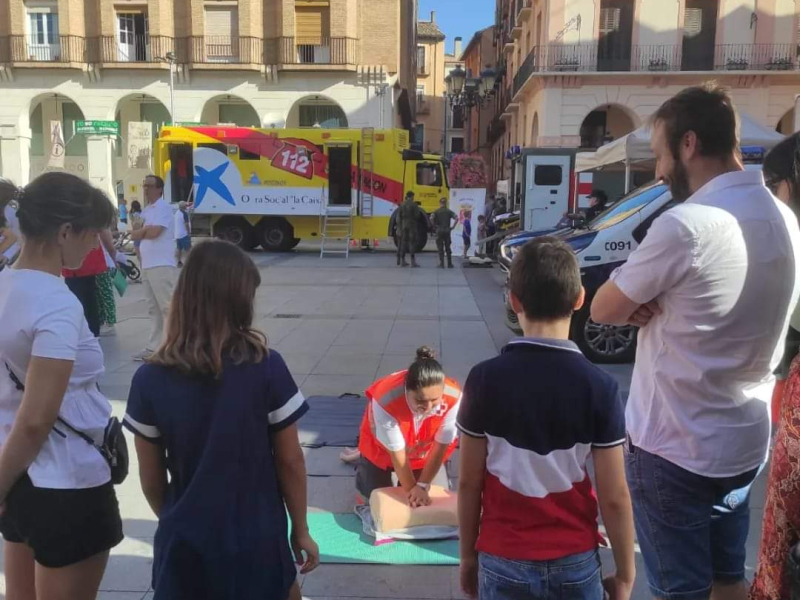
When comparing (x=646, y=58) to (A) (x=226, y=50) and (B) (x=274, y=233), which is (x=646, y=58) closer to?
(B) (x=274, y=233)

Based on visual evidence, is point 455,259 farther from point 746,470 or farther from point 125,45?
point 125,45

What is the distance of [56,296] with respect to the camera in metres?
2.12

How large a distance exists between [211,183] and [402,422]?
712 inches

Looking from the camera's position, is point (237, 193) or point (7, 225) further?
point (237, 193)

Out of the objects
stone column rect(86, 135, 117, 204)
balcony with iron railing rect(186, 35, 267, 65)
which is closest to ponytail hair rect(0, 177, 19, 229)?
balcony with iron railing rect(186, 35, 267, 65)

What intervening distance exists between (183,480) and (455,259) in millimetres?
18168

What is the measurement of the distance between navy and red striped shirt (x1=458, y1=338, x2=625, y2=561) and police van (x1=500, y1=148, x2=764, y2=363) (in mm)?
5212

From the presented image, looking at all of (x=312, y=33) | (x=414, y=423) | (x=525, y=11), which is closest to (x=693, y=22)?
(x=525, y=11)

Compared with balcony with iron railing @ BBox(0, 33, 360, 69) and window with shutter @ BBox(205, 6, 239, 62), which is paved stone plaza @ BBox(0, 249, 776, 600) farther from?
window with shutter @ BBox(205, 6, 239, 62)

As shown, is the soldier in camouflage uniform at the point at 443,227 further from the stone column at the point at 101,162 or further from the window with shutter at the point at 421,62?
the window with shutter at the point at 421,62

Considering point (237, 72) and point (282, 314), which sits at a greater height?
point (237, 72)

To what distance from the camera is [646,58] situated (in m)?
25.4

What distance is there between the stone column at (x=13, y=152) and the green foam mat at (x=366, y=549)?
31.6m

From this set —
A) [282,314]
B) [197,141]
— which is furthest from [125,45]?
[282,314]
